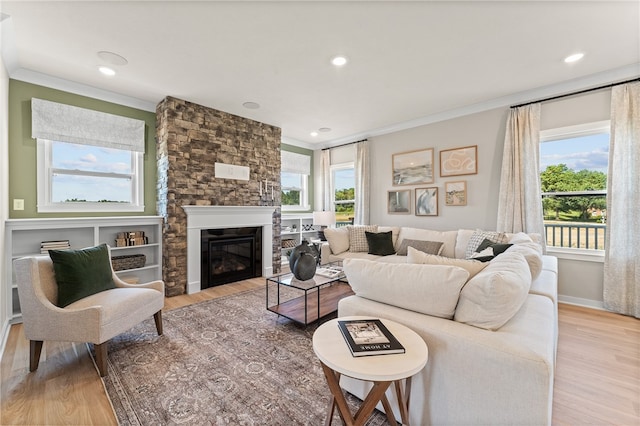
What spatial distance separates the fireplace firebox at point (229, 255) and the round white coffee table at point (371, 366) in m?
3.10

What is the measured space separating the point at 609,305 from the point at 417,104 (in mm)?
3353

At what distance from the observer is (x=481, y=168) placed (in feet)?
13.0

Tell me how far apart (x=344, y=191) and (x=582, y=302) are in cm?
409

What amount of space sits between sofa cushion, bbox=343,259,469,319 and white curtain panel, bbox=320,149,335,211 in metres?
4.48

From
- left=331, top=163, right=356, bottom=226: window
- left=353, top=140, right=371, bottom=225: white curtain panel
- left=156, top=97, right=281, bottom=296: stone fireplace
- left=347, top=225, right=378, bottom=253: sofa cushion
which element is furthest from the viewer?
left=331, top=163, right=356, bottom=226: window

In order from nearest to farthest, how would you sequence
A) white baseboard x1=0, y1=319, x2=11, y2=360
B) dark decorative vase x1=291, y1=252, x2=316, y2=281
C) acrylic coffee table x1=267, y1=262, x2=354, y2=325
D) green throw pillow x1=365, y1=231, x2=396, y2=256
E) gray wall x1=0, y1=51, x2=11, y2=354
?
1. white baseboard x1=0, y1=319, x2=11, y2=360
2. gray wall x1=0, y1=51, x2=11, y2=354
3. acrylic coffee table x1=267, y1=262, x2=354, y2=325
4. dark decorative vase x1=291, y1=252, x2=316, y2=281
5. green throw pillow x1=365, y1=231, x2=396, y2=256

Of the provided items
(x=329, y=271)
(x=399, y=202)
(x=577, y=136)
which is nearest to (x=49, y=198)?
(x=329, y=271)

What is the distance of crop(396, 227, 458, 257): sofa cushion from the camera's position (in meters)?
3.84

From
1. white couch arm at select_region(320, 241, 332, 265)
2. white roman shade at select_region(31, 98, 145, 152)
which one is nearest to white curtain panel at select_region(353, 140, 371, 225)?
white couch arm at select_region(320, 241, 332, 265)

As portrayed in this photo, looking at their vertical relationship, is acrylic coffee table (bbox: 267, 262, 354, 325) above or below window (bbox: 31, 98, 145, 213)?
below

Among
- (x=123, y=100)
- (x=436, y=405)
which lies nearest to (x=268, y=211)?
(x=123, y=100)

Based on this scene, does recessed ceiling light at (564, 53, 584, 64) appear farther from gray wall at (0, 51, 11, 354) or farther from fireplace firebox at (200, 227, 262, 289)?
gray wall at (0, 51, 11, 354)

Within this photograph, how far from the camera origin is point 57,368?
198 cm

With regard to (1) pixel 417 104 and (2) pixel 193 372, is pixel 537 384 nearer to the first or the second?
(2) pixel 193 372
